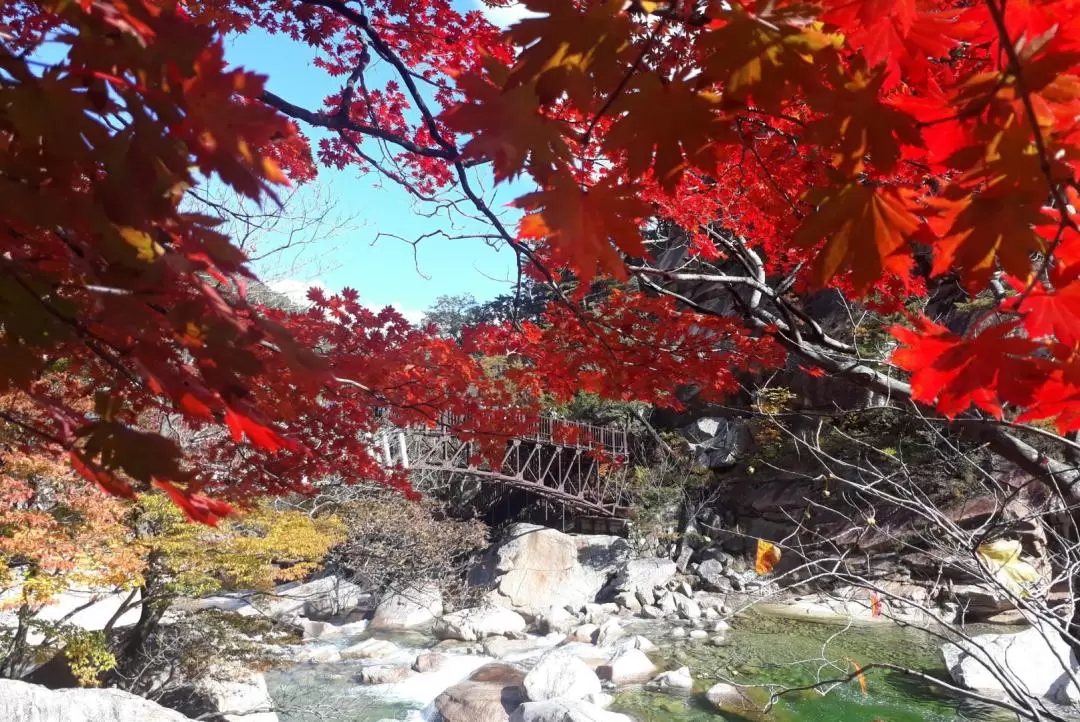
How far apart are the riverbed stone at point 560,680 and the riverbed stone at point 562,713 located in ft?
1.66

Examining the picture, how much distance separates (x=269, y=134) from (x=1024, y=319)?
1.11m

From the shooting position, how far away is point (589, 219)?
956 mm

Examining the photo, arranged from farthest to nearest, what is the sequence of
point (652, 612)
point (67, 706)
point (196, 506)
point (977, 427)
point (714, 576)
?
point (714, 576)
point (652, 612)
point (67, 706)
point (977, 427)
point (196, 506)

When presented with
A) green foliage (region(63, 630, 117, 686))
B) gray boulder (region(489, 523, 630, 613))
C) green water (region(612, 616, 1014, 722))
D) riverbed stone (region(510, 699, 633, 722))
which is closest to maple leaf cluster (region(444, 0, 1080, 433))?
green foliage (region(63, 630, 117, 686))

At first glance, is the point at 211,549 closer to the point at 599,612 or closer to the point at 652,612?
the point at 599,612

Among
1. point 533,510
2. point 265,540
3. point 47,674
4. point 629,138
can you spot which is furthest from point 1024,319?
point 533,510

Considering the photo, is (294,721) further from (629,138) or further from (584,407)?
(584,407)

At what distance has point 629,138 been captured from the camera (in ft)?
3.13

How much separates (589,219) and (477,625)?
11404 mm

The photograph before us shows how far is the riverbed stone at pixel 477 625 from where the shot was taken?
1120 centimetres

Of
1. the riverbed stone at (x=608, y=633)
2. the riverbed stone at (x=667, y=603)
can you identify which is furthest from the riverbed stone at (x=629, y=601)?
the riverbed stone at (x=608, y=633)

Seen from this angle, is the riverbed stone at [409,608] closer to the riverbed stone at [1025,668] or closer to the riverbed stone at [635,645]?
the riverbed stone at [635,645]

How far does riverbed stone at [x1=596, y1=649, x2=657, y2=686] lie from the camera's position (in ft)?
29.1

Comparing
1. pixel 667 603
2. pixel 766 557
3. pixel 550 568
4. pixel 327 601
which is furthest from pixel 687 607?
pixel 327 601
